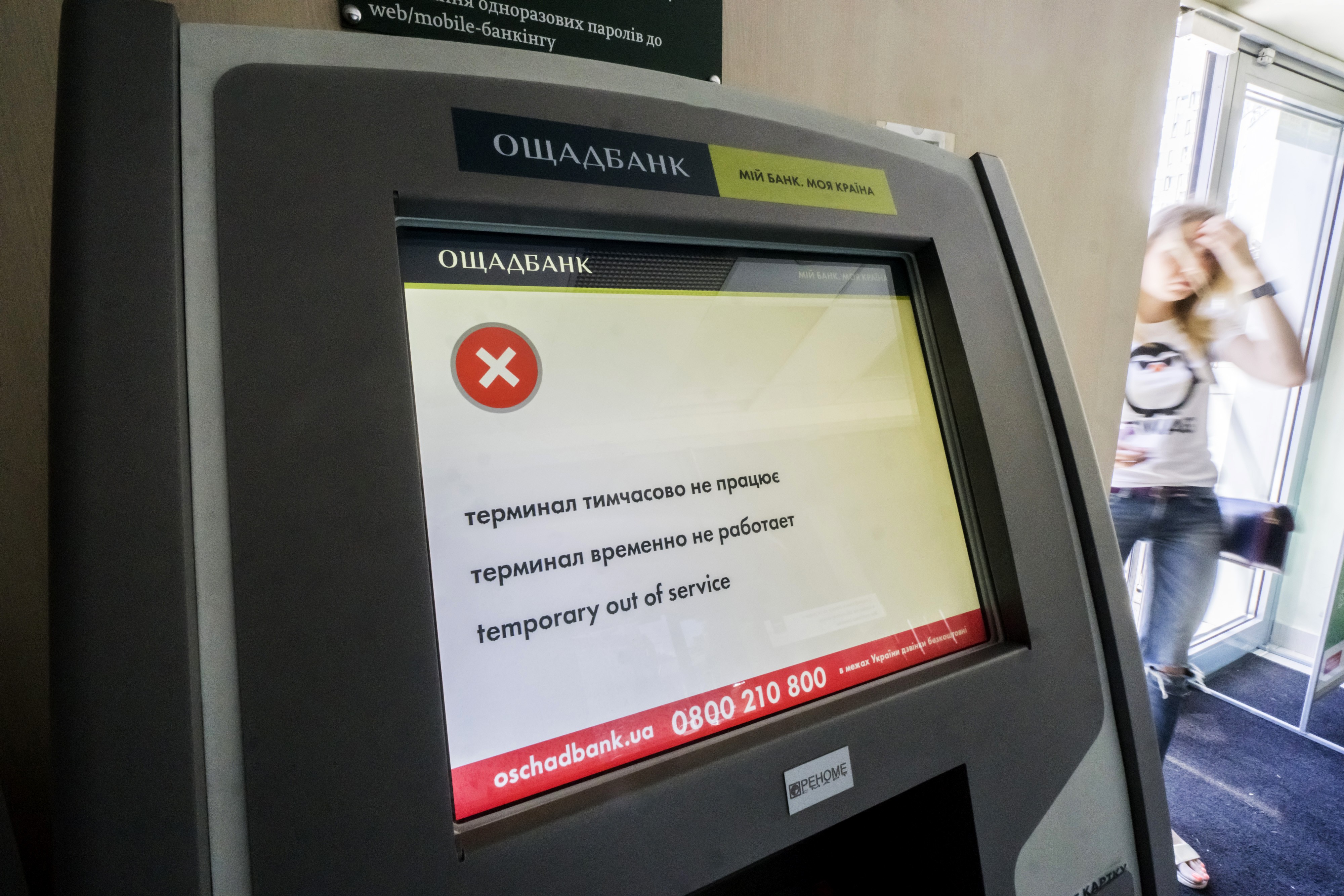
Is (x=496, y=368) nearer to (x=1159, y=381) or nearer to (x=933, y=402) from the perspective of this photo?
(x=933, y=402)

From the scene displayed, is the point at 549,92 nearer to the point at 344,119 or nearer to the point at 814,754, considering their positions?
the point at 344,119

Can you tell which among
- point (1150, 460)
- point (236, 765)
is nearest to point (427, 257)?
point (236, 765)

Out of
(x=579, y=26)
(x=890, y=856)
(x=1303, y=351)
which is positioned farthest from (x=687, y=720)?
(x=1303, y=351)

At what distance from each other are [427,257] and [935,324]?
40 centimetres

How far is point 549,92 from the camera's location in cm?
41

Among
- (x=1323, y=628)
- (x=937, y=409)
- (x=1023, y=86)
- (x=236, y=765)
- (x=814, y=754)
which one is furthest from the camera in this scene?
(x=1323, y=628)

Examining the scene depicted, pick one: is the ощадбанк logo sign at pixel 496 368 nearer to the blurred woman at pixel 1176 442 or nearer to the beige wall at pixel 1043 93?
the beige wall at pixel 1043 93

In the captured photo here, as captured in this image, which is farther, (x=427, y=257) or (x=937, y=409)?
(x=937, y=409)

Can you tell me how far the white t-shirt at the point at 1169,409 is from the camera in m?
1.84

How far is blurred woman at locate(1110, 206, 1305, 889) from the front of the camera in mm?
1836

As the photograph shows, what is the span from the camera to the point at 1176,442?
185 centimetres

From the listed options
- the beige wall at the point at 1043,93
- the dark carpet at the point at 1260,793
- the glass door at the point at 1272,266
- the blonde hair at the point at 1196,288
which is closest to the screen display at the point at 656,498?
the beige wall at the point at 1043,93

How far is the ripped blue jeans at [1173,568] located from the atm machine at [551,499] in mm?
1622

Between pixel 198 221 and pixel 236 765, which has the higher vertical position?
pixel 198 221
